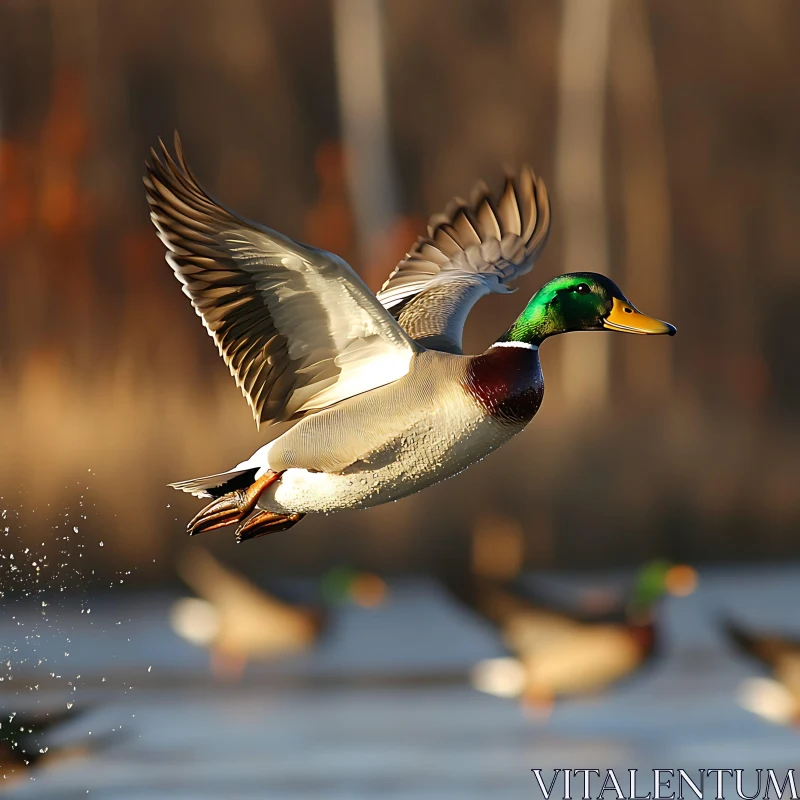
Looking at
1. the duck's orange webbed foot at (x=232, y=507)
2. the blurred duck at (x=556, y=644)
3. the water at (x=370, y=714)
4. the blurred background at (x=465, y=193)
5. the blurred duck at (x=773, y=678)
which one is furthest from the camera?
the blurred background at (x=465, y=193)

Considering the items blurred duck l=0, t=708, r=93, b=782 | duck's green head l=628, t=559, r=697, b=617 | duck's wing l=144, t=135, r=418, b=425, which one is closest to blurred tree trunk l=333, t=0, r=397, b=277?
duck's green head l=628, t=559, r=697, b=617

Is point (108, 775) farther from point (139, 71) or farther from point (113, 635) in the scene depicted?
point (139, 71)

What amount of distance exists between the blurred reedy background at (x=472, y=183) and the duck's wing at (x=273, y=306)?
7.94m

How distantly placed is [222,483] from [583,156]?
1341 cm

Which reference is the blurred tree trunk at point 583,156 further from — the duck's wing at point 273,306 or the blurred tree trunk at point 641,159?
the duck's wing at point 273,306

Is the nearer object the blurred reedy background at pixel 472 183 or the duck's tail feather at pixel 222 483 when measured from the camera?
the duck's tail feather at pixel 222 483

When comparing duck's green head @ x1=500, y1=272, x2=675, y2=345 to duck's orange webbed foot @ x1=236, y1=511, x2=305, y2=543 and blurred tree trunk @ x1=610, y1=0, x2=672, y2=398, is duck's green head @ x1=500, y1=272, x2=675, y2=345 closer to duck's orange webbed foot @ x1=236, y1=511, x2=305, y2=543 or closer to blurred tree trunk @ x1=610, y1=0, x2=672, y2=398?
duck's orange webbed foot @ x1=236, y1=511, x2=305, y2=543

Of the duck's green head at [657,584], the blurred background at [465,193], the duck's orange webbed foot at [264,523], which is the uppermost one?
the blurred background at [465,193]

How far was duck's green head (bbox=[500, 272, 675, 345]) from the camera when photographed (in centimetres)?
463

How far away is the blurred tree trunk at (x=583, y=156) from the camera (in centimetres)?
1592

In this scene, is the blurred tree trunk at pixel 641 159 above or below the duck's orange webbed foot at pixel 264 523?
above

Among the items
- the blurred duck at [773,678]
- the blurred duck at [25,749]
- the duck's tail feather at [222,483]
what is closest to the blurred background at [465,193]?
the blurred duck at [773,678]

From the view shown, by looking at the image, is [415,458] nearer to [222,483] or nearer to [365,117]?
[222,483]

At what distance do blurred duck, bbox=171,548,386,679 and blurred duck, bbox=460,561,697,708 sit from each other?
1.29 m
